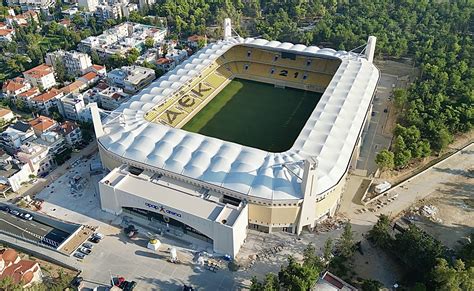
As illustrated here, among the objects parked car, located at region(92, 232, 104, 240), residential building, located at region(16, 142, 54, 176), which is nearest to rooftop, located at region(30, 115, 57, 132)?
residential building, located at region(16, 142, 54, 176)

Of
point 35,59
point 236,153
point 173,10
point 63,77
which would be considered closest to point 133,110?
point 236,153

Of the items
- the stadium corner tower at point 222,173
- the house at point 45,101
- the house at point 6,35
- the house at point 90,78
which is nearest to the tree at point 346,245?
the stadium corner tower at point 222,173

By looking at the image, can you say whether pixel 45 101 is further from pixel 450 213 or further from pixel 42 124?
pixel 450 213

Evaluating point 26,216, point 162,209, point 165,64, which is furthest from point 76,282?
point 165,64

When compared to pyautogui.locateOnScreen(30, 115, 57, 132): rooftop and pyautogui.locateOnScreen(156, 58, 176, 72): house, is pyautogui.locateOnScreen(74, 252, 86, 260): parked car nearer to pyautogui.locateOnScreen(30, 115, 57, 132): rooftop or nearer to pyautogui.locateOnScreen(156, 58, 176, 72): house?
pyautogui.locateOnScreen(30, 115, 57, 132): rooftop

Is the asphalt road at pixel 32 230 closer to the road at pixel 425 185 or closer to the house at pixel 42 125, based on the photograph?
the house at pixel 42 125
